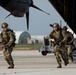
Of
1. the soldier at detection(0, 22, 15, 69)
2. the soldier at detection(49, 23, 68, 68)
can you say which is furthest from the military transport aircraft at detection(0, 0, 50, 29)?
the soldier at detection(49, 23, 68, 68)

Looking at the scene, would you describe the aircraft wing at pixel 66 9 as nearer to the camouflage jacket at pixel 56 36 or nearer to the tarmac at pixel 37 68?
the tarmac at pixel 37 68

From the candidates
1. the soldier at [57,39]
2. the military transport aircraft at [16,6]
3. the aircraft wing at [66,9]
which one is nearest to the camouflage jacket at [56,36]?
the soldier at [57,39]

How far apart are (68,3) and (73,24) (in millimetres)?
1645

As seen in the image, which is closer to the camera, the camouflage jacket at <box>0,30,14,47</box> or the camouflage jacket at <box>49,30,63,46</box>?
the camouflage jacket at <box>0,30,14,47</box>

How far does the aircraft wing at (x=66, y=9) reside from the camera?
93.1 ft

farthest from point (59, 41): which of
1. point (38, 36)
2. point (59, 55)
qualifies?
point (38, 36)

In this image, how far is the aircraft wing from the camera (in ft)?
93.1

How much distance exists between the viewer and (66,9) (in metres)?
28.7

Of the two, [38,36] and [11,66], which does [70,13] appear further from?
[38,36]

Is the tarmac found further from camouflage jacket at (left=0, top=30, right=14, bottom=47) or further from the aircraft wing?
the aircraft wing

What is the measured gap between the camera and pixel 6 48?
1770 centimetres

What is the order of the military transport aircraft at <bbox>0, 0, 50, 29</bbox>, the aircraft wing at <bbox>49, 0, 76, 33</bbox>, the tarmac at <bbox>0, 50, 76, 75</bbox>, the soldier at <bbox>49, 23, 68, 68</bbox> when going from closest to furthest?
1. the tarmac at <bbox>0, 50, 76, 75</bbox>
2. the soldier at <bbox>49, 23, 68, 68</bbox>
3. the military transport aircraft at <bbox>0, 0, 50, 29</bbox>
4. the aircraft wing at <bbox>49, 0, 76, 33</bbox>

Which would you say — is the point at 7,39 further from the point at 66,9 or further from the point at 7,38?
the point at 66,9

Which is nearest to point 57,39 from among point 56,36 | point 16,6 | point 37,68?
point 56,36
